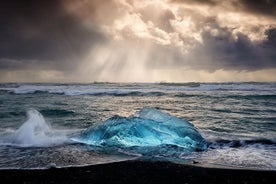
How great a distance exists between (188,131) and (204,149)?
0.96m

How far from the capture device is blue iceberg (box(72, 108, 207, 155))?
10219 mm

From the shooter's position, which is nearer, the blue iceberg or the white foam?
the blue iceberg

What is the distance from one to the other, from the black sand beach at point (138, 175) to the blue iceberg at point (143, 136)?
2.28 metres

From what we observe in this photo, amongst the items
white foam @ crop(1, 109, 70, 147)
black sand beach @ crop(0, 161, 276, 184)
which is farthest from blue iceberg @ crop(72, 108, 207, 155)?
black sand beach @ crop(0, 161, 276, 184)

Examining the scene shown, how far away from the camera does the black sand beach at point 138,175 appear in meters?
6.57

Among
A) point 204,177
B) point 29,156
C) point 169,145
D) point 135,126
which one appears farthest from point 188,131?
point 29,156

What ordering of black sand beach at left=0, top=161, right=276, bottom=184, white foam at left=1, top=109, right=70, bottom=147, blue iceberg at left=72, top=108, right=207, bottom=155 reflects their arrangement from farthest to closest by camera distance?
white foam at left=1, top=109, right=70, bottom=147, blue iceberg at left=72, top=108, right=207, bottom=155, black sand beach at left=0, top=161, right=276, bottom=184

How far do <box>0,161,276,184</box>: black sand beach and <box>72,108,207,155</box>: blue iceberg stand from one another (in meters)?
2.28

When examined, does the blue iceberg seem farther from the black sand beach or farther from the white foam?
the black sand beach

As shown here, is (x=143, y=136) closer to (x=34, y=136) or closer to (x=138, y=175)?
(x=34, y=136)

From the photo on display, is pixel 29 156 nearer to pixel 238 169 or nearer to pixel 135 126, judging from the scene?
pixel 135 126

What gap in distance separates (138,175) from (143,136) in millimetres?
3816

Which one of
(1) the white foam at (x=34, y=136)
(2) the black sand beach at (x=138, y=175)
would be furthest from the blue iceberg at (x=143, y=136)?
(2) the black sand beach at (x=138, y=175)

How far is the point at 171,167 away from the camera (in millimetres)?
7605
